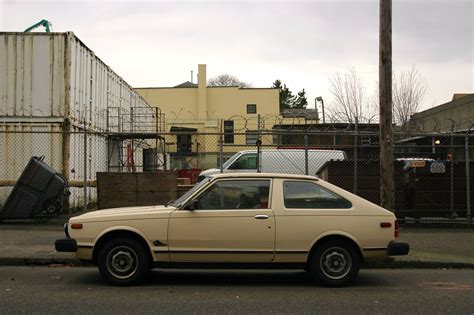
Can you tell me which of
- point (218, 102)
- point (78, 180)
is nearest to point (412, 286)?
point (78, 180)

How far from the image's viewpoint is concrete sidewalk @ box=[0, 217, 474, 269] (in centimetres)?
952

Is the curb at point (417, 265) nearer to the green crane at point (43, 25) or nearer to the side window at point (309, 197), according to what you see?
the side window at point (309, 197)

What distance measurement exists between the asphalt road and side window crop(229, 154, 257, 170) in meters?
7.45

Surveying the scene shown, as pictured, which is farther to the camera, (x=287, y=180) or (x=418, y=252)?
(x=418, y=252)

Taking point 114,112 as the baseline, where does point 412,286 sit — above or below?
below

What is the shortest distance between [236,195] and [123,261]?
70.8 inches

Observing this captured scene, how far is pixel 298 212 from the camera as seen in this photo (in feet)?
25.0

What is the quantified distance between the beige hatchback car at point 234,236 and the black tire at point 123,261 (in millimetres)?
13

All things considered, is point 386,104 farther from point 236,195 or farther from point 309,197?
point 236,195

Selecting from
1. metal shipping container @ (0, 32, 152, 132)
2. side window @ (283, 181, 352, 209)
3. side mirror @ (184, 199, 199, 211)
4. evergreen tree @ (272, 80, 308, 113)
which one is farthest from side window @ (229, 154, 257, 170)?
evergreen tree @ (272, 80, 308, 113)

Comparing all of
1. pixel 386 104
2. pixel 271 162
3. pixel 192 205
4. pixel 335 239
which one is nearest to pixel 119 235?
pixel 192 205

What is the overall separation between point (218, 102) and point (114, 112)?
115 feet

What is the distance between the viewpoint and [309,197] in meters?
7.81

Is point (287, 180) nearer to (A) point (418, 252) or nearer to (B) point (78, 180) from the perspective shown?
(A) point (418, 252)
